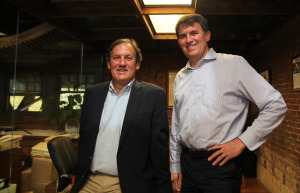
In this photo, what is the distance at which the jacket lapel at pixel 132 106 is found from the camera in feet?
5.05

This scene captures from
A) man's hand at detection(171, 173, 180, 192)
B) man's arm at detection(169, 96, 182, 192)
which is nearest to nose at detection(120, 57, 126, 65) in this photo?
man's arm at detection(169, 96, 182, 192)

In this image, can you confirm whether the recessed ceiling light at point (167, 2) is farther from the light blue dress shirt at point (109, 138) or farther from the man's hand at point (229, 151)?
the man's hand at point (229, 151)

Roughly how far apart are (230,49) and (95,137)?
208 inches

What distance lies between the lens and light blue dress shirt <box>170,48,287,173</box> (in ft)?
4.94

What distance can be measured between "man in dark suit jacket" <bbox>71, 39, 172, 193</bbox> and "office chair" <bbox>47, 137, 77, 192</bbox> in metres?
0.56

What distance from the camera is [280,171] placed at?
13.7ft

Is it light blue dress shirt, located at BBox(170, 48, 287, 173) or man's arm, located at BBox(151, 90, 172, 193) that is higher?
light blue dress shirt, located at BBox(170, 48, 287, 173)

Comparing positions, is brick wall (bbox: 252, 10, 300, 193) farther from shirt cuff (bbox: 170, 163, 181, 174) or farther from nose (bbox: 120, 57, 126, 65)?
nose (bbox: 120, 57, 126, 65)

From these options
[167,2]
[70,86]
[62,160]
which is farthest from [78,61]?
[62,160]

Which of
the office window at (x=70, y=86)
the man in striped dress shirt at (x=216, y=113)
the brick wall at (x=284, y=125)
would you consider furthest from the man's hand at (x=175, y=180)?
the office window at (x=70, y=86)

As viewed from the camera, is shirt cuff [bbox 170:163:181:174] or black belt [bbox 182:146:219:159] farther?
shirt cuff [bbox 170:163:181:174]

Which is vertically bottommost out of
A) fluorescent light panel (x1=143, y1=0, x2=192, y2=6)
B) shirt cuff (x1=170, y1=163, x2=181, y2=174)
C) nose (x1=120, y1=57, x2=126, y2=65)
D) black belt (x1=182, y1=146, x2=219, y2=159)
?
shirt cuff (x1=170, y1=163, x2=181, y2=174)

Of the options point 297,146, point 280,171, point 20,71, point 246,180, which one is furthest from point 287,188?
point 20,71

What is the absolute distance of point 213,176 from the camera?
1573 mm
